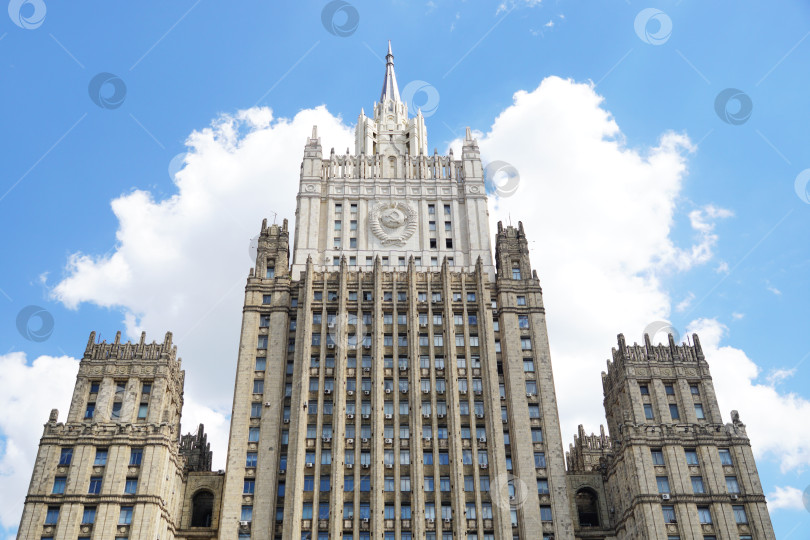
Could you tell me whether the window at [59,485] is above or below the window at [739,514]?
above

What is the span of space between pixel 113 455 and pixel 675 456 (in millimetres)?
51761

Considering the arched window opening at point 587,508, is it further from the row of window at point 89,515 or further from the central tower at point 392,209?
the row of window at point 89,515

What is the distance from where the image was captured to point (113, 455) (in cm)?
7706

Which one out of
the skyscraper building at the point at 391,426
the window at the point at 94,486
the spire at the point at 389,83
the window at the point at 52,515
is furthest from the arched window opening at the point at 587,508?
the spire at the point at 389,83

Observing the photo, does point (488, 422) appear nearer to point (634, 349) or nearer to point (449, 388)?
point (449, 388)

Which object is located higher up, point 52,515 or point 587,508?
point 587,508

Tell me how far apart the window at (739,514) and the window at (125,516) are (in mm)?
53376

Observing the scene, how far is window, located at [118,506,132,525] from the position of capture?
73.8 meters

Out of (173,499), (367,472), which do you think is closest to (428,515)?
(367,472)

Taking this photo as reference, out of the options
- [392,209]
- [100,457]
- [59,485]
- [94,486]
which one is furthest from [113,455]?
[392,209]

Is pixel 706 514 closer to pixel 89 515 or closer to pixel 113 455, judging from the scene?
pixel 113 455

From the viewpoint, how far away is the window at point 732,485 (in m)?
77.6

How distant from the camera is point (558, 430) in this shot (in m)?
83.7

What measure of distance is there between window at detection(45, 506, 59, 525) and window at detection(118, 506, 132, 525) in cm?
531
